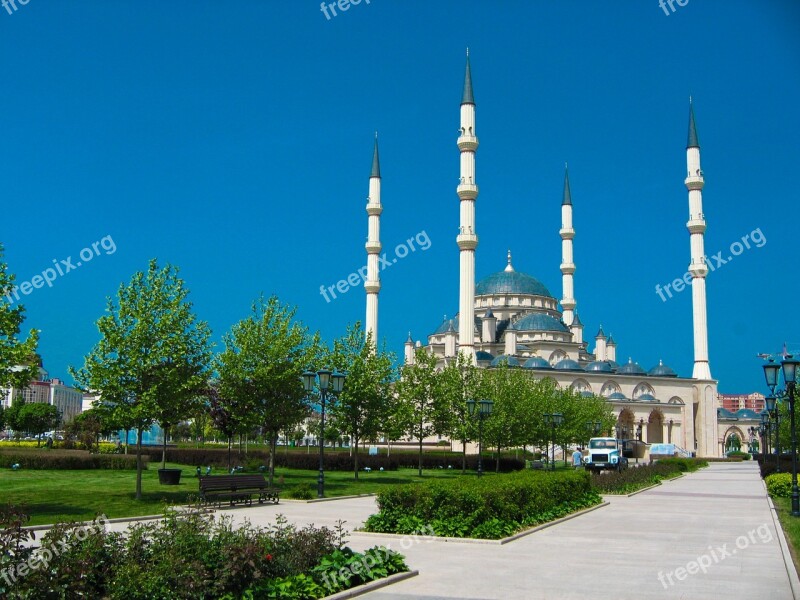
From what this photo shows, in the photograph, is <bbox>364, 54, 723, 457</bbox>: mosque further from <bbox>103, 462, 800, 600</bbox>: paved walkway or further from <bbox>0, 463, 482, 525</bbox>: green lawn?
<bbox>103, 462, 800, 600</bbox>: paved walkway

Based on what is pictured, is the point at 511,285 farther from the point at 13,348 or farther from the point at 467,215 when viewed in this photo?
the point at 13,348

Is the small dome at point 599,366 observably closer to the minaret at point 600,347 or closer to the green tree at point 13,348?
the minaret at point 600,347

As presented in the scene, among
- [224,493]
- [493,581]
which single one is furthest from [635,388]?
[493,581]

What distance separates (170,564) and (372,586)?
286cm

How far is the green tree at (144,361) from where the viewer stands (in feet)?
69.3

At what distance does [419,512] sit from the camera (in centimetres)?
1514

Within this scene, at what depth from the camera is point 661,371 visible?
89688mm

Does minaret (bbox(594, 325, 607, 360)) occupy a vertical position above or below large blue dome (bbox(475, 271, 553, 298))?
below

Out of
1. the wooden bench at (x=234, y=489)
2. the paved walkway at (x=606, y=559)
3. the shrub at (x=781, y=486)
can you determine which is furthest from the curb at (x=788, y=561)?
the wooden bench at (x=234, y=489)

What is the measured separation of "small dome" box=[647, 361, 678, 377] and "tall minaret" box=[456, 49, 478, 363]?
3625 centimetres

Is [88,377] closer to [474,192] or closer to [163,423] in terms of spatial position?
[163,423]

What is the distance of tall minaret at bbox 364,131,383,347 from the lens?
68.4 meters

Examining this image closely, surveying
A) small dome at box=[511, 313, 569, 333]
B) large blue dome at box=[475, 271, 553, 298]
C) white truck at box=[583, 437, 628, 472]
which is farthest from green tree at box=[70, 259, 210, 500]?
large blue dome at box=[475, 271, 553, 298]

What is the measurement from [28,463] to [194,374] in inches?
612
